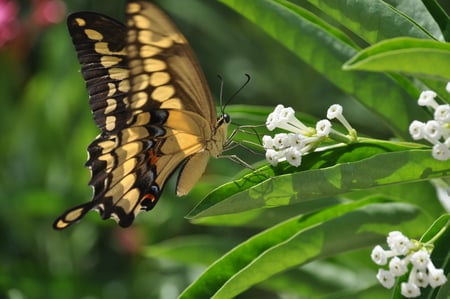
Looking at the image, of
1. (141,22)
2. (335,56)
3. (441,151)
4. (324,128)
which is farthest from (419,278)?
(141,22)

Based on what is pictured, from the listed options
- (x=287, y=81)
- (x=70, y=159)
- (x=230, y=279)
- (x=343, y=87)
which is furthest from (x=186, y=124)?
(x=287, y=81)

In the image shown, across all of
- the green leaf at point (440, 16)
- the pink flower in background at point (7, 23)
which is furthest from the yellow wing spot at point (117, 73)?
the pink flower in background at point (7, 23)

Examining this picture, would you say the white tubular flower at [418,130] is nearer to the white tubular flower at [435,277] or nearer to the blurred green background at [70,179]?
the white tubular flower at [435,277]

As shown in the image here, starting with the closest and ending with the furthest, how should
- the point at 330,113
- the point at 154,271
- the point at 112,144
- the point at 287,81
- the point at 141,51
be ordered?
the point at 330,113 → the point at 141,51 → the point at 112,144 → the point at 154,271 → the point at 287,81

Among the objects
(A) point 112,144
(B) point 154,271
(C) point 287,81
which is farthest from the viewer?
(C) point 287,81

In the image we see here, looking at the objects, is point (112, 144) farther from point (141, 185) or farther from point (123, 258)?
point (123, 258)

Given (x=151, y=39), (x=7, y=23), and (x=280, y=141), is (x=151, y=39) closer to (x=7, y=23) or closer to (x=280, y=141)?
(x=280, y=141)

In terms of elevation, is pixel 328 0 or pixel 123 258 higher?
pixel 328 0

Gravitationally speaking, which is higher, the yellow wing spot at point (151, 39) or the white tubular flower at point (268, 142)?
the yellow wing spot at point (151, 39)
